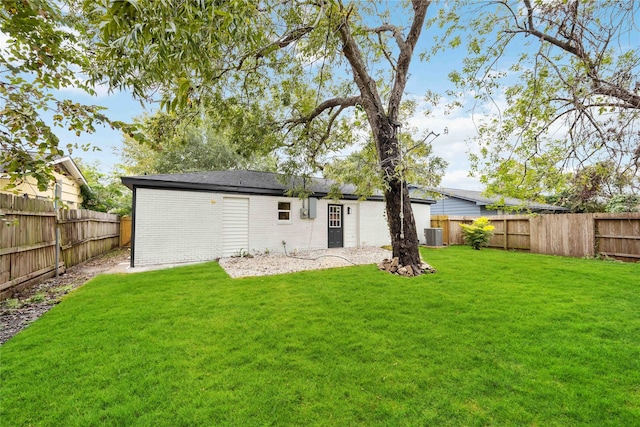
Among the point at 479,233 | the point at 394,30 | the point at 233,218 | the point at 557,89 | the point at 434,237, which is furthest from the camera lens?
the point at 434,237

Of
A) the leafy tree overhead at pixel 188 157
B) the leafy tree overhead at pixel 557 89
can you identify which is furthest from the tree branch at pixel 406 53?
the leafy tree overhead at pixel 188 157

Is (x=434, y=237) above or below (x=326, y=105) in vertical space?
below

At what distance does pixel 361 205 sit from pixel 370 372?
32.4 ft

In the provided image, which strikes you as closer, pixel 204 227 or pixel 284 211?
pixel 204 227

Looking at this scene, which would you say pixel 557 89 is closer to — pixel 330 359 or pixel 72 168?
pixel 330 359

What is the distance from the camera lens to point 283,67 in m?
6.26

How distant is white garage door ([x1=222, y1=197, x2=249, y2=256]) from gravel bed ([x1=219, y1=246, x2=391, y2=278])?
493 mm

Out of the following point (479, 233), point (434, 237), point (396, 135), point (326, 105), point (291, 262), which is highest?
point (326, 105)

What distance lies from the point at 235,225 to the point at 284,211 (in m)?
1.89

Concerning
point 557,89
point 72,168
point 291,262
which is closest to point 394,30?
point 557,89

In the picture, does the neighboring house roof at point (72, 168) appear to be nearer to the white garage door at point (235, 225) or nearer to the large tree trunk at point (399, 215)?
the white garage door at point (235, 225)

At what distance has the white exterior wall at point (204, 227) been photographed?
26.1ft

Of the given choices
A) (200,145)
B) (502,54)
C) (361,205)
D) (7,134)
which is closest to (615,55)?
(502,54)

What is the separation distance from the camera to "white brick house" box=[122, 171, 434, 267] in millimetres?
7977
